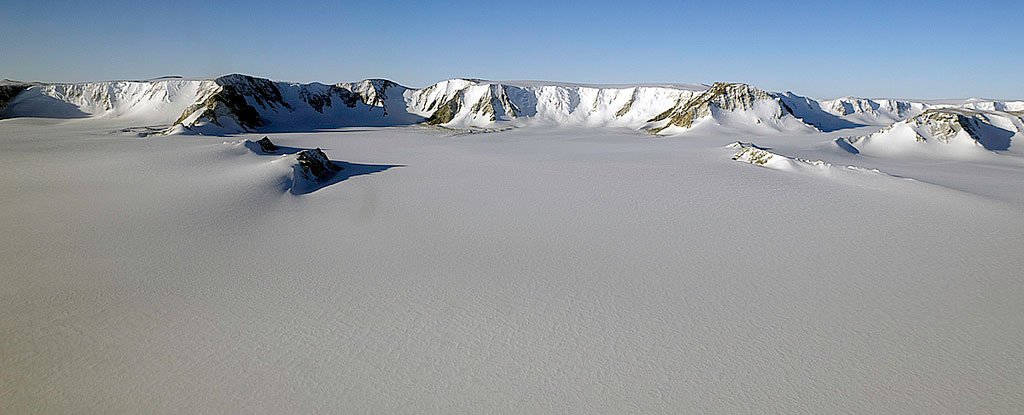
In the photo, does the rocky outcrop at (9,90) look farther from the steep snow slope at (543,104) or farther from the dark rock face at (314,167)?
the dark rock face at (314,167)

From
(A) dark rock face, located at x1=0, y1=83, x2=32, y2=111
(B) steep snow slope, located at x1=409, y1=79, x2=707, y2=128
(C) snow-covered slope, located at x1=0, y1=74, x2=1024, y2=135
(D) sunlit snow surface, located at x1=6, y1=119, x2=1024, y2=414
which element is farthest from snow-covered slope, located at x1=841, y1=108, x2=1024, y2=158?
(A) dark rock face, located at x1=0, y1=83, x2=32, y2=111

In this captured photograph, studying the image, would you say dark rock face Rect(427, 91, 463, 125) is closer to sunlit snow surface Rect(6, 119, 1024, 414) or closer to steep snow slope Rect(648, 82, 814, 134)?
steep snow slope Rect(648, 82, 814, 134)

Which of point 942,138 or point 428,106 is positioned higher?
point 428,106

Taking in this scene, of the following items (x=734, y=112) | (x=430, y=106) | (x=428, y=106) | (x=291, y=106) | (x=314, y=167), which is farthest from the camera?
(x=428, y=106)

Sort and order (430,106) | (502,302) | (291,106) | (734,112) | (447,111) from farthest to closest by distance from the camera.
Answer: (430,106) < (447,111) < (291,106) < (734,112) < (502,302)

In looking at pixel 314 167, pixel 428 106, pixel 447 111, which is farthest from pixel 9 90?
pixel 314 167

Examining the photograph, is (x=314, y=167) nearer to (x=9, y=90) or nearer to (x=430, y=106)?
(x=430, y=106)

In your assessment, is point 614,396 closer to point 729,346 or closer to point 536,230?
point 729,346
